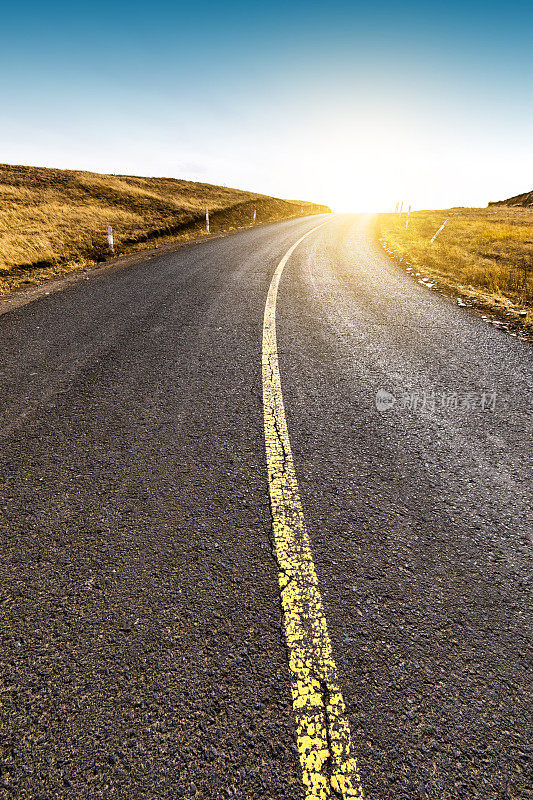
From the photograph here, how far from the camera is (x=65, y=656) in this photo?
155cm

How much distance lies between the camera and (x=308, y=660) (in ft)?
5.04

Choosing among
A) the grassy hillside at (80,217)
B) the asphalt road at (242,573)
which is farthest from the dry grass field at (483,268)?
the grassy hillside at (80,217)

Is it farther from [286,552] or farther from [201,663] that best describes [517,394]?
[201,663]

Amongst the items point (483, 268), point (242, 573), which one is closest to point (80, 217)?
point (483, 268)

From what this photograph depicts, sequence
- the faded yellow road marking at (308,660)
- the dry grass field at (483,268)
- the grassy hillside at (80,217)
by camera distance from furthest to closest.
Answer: the grassy hillside at (80,217) < the dry grass field at (483,268) < the faded yellow road marking at (308,660)

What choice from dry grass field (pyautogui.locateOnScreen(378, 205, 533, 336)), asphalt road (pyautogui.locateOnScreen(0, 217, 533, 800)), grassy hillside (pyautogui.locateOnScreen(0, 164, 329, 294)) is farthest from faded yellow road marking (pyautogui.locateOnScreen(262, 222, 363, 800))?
grassy hillside (pyautogui.locateOnScreen(0, 164, 329, 294))

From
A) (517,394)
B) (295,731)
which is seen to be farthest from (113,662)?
(517,394)

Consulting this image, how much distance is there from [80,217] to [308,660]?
1928 centimetres

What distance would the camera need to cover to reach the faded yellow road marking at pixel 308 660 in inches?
49.1

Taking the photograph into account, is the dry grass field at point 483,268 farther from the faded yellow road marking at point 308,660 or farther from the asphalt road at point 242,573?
the faded yellow road marking at point 308,660

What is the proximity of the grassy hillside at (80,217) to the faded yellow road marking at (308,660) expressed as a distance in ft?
25.0

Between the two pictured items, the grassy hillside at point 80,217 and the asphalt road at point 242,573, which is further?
the grassy hillside at point 80,217

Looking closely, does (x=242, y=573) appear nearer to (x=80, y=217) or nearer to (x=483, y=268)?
(x=483, y=268)

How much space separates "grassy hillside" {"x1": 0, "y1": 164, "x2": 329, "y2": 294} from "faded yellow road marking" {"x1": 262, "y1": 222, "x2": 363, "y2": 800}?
7626mm
